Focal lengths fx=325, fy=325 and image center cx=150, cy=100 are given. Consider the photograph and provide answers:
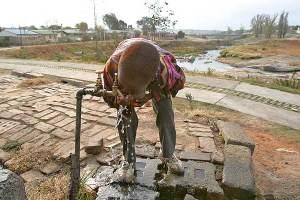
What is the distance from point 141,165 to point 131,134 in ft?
1.70

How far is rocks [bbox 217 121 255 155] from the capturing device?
393cm

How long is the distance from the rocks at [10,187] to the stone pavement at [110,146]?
2.51 feet

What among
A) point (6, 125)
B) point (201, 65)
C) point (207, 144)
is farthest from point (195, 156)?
point (201, 65)

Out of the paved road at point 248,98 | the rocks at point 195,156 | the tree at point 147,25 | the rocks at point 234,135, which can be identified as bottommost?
the paved road at point 248,98

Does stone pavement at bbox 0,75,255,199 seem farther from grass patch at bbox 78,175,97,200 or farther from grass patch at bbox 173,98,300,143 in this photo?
grass patch at bbox 173,98,300,143

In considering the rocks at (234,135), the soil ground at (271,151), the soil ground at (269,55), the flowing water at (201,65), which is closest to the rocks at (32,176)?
the rocks at (234,135)

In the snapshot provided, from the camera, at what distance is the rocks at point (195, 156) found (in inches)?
147

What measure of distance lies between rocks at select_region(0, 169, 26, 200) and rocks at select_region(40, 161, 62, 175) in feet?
4.96

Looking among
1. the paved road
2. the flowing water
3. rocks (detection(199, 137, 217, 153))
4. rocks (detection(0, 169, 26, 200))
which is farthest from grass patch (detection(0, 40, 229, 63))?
rocks (detection(0, 169, 26, 200))

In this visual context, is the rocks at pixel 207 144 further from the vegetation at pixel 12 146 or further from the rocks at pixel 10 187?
the vegetation at pixel 12 146

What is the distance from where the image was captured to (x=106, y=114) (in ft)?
19.1

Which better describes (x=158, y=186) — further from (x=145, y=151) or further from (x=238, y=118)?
(x=238, y=118)

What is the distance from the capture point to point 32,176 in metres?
3.85

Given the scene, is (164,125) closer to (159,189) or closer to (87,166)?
(159,189)
